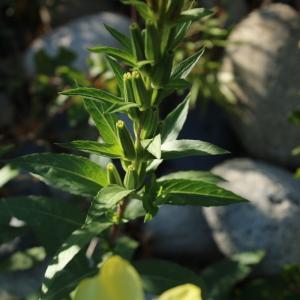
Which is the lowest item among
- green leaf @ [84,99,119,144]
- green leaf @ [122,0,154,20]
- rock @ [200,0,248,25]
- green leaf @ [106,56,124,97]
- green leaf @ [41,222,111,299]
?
rock @ [200,0,248,25]

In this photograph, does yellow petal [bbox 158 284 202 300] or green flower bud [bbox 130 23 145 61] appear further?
green flower bud [bbox 130 23 145 61]

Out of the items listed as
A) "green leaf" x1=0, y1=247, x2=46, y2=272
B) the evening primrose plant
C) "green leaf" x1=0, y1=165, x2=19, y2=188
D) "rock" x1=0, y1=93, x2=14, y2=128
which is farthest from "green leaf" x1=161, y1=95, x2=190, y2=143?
"rock" x1=0, y1=93, x2=14, y2=128

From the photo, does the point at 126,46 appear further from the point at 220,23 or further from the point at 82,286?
the point at 220,23

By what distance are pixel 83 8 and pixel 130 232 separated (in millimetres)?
1494

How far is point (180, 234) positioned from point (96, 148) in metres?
1.44

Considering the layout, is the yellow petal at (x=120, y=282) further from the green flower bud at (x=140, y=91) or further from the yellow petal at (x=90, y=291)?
the green flower bud at (x=140, y=91)

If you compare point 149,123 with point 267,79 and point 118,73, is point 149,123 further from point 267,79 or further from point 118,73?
point 267,79

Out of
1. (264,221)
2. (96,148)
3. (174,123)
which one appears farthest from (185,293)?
(264,221)

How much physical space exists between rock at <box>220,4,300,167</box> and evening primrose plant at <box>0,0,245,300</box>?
4.12ft

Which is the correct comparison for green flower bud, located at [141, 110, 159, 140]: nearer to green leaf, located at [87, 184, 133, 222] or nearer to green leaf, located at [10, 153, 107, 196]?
green leaf, located at [87, 184, 133, 222]

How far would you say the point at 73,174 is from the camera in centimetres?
132

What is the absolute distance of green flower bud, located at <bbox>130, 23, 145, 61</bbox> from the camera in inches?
38.3

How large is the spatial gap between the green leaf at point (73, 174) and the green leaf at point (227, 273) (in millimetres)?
908

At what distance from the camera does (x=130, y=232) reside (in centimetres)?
248
